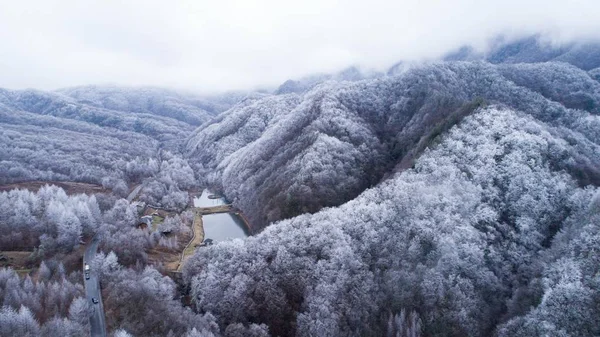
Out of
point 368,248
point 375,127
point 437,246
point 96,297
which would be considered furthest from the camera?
point 375,127

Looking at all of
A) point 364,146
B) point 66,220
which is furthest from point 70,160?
point 364,146

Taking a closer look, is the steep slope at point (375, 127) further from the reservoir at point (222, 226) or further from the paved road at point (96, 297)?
the paved road at point (96, 297)

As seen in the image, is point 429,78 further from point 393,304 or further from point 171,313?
point 171,313

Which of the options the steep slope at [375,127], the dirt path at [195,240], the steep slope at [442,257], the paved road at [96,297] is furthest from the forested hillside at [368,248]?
the dirt path at [195,240]

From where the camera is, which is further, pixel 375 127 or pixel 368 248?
pixel 375 127

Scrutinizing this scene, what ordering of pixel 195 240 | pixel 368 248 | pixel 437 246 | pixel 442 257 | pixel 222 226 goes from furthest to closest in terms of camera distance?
pixel 222 226
pixel 195 240
pixel 368 248
pixel 437 246
pixel 442 257

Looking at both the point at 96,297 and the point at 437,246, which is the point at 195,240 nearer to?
the point at 96,297

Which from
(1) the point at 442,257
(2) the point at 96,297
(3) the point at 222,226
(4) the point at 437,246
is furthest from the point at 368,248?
(3) the point at 222,226
